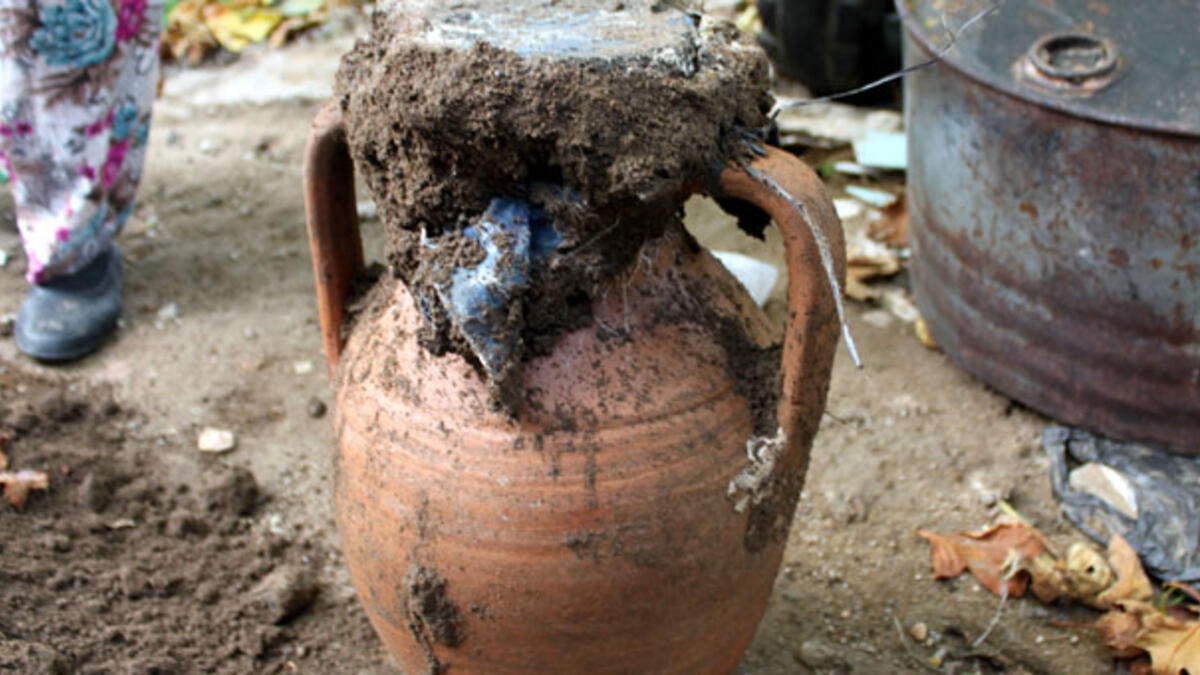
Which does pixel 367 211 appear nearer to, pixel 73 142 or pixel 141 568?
pixel 73 142

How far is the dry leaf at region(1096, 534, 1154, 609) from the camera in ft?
8.85

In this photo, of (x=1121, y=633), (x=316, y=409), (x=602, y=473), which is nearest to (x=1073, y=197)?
(x=1121, y=633)

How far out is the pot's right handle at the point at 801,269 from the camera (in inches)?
68.1

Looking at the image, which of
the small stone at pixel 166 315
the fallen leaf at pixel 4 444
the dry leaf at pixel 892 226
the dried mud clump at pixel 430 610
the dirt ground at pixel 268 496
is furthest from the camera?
the dry leaf at pixel 892 226

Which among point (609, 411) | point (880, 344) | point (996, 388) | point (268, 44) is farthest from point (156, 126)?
point (609, 411)

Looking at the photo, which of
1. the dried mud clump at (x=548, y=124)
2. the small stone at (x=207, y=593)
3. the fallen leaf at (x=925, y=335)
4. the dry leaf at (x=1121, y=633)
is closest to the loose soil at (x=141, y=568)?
the small stone at (x=207, y=593)

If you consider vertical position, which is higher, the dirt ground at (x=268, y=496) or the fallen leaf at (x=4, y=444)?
the fallen leaf at (x=4, y=444)

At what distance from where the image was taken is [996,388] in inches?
133

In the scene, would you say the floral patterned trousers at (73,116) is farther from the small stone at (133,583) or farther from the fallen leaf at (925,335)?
the fallen leaf at (925,335)

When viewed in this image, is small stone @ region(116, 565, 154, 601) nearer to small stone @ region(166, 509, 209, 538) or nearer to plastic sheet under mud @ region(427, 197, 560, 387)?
small stone @ region(166, 509, 209, 538)

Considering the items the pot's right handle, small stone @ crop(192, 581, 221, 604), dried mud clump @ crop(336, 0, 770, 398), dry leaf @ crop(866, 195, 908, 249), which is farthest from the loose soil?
dry leaf @ crop(866, 195, 908, 249)

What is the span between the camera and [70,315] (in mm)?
3393

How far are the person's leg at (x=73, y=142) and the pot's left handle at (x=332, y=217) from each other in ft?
4.42

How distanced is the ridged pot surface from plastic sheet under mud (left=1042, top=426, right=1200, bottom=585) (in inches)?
52.9
